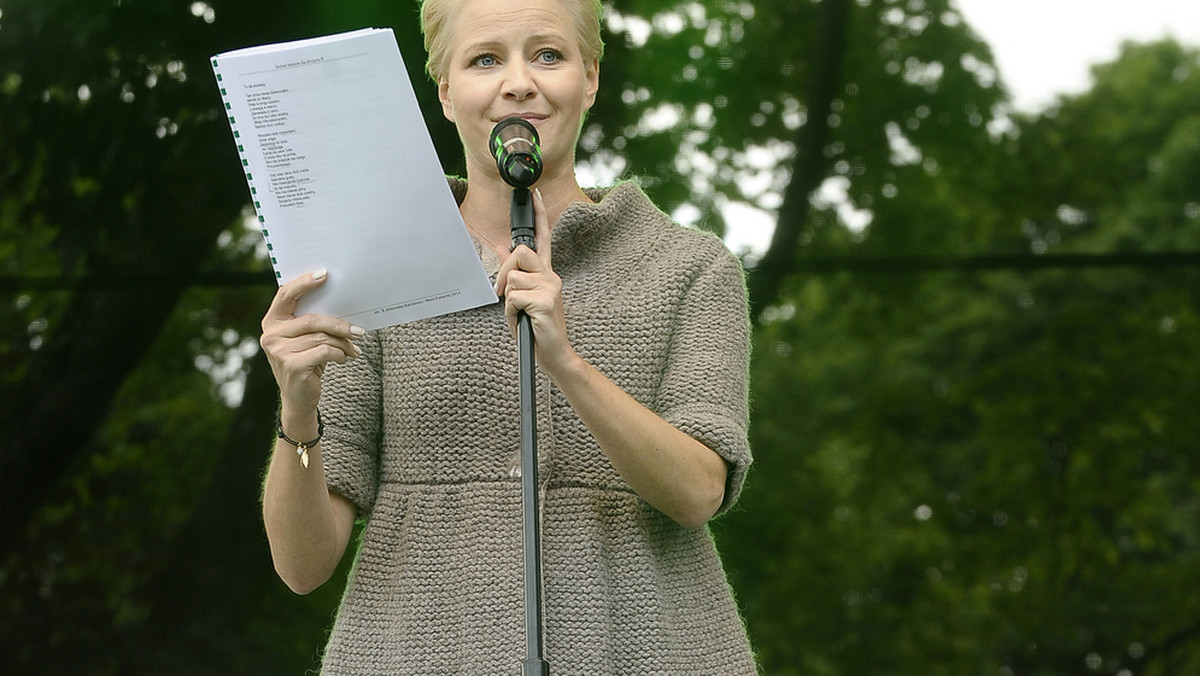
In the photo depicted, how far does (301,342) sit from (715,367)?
1.45ft

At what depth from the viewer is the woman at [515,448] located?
1358 millimetres

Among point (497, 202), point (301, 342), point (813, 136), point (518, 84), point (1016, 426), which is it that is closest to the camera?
point (301, 342)

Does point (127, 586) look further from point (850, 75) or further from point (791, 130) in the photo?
point (850, 75)

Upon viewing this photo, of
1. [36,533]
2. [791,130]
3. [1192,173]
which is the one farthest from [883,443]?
[36,533]

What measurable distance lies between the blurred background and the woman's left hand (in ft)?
8.95

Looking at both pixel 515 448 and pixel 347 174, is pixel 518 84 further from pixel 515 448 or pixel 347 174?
pixel 515 448

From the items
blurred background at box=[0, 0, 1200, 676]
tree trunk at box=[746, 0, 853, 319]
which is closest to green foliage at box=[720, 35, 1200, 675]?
blurred background at box=[0, 0, 1200, 676]

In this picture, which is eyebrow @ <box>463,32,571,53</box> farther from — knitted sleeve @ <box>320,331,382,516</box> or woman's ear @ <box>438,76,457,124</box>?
knitted sleeve @ <box>320,331,382,516</box>

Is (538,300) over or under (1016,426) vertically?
over

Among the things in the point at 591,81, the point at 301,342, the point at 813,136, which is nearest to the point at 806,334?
the point at 813,136

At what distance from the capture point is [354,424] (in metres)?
1.46

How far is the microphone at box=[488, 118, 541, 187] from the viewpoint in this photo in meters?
1.22

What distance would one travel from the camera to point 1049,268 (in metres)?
4.73

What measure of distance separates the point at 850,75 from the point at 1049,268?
1035 mm
